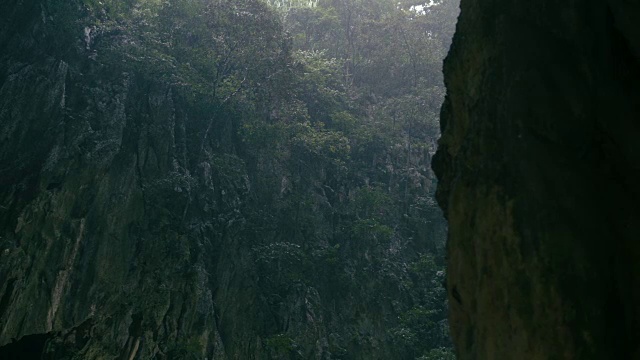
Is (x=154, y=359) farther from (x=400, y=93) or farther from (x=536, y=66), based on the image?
(x=400, y=93)

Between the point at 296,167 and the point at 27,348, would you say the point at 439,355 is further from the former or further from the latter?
the point at 27,348

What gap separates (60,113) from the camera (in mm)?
16172

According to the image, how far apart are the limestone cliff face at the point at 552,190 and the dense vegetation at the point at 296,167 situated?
1121 cm

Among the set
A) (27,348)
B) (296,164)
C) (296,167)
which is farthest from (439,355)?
(27,348)

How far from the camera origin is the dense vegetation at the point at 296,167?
56.0 ft

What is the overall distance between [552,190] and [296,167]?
56.0ft

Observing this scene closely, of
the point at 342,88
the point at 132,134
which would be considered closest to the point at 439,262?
the point at 342,88

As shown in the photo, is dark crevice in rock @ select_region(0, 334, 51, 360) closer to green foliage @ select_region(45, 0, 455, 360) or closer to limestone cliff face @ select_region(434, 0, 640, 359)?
green foliage @ select_region(45, 0, 455, 360)

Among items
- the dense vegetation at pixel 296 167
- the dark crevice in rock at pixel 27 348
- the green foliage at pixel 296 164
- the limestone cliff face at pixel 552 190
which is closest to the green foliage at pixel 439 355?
the dense vegetation at pixel 296 167

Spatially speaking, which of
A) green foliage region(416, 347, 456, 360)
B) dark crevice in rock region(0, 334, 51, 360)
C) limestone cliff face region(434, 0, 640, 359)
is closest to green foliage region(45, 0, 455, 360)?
green foliage region(416, 347, 456, 360)

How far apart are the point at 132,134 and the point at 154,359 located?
25.7ft

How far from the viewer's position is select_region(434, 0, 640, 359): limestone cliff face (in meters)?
4.20

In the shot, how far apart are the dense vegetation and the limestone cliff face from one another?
1121cm

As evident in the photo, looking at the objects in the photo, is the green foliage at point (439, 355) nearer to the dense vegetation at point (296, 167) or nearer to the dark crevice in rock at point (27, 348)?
the dense vegetation at point (296, 167)
